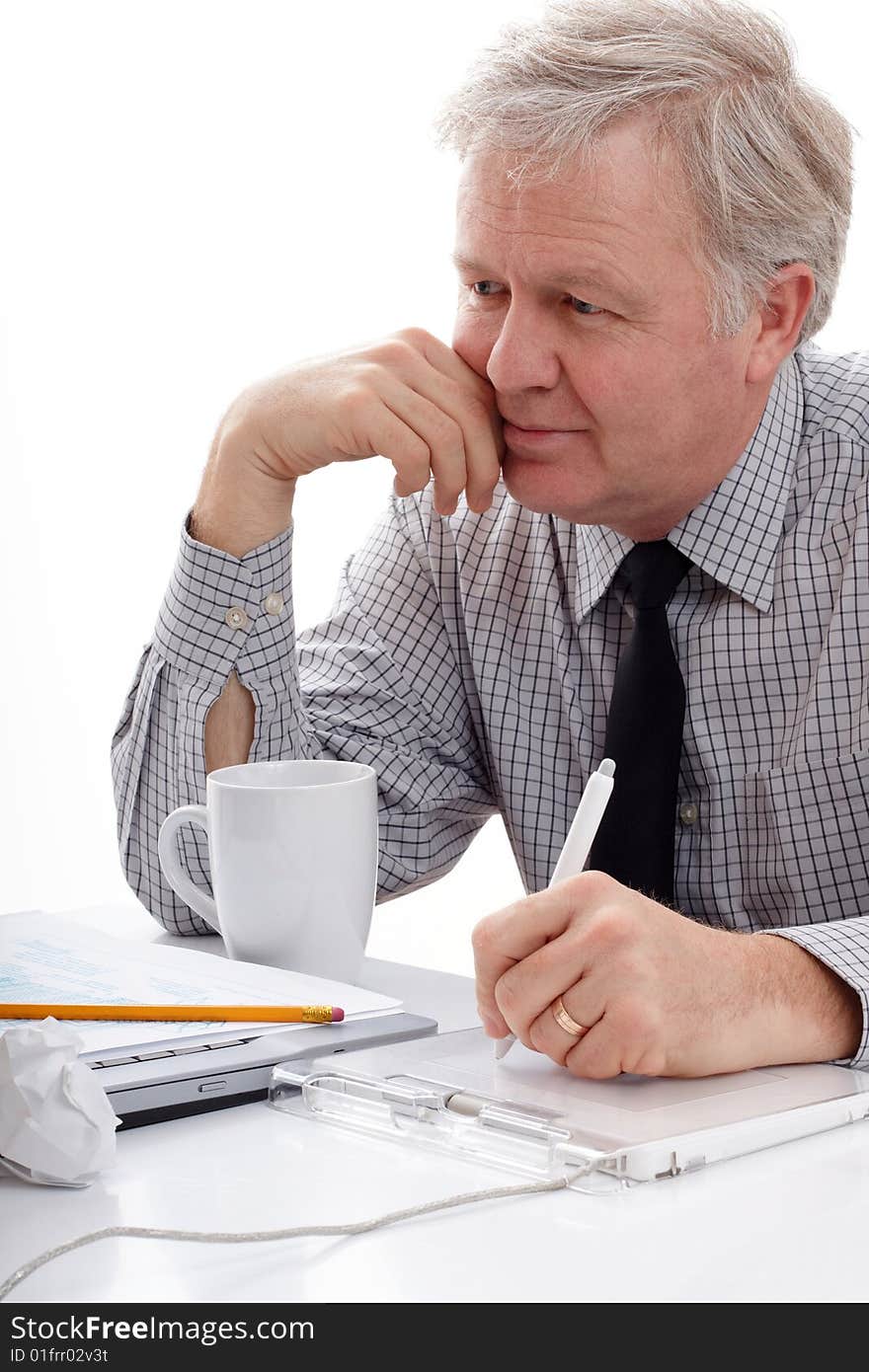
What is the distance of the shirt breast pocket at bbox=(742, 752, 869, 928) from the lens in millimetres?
1345

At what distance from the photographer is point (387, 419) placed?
1277 millimetres

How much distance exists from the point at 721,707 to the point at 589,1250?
79 cm

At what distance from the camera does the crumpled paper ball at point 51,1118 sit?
2.37 feet

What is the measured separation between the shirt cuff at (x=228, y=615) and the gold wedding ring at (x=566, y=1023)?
0.60m

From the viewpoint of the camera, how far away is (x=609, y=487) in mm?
1312

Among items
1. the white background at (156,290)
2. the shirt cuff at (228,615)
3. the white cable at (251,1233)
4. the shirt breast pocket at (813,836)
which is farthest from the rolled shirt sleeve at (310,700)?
the white background at (156,290)

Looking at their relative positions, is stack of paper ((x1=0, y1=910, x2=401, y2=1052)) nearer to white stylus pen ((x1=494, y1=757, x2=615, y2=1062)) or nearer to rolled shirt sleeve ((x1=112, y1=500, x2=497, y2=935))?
white stylus pen ((x1=494, y1=757, x2=615, y2=1062))

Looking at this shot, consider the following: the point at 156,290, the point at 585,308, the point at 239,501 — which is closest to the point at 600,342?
the point at 585,308

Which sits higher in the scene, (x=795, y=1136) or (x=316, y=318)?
(x=316, y=318)

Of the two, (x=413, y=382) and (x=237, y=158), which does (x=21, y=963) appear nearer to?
(x=413, y=382)

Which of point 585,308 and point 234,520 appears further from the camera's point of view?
point 234,520

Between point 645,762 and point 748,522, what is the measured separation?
24cm

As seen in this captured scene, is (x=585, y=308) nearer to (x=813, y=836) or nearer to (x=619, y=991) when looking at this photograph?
(x=813, y=836)

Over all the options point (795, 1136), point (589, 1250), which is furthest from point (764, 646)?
Answer: point (589, 1250)
